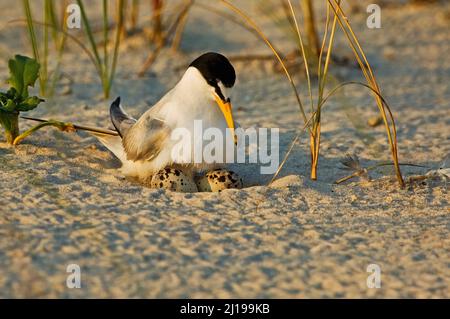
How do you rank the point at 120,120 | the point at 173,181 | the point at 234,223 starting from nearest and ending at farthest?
the point at 234,223
the point at 173,181
the point at 120,120

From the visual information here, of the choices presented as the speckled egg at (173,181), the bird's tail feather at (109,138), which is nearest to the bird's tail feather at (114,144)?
the bird's tail feather at (109,138)

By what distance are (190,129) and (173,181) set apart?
0.27m

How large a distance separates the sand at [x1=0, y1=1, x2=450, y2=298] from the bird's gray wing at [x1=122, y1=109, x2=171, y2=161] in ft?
0.50

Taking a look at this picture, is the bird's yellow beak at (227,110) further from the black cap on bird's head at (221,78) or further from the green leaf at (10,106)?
the green leaf at (10,106)

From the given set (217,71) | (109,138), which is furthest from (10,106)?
(217,71)

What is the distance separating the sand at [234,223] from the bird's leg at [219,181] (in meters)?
0.12

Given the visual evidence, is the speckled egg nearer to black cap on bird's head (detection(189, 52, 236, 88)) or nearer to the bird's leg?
the bird's leg

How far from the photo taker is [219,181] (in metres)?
4.13

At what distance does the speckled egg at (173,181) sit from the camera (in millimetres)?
4066

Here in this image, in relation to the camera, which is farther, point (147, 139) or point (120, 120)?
point (120, 120)

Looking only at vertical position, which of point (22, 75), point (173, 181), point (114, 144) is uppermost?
point (22, 75)

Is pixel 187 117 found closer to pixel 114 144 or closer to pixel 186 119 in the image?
pixel 186 119
